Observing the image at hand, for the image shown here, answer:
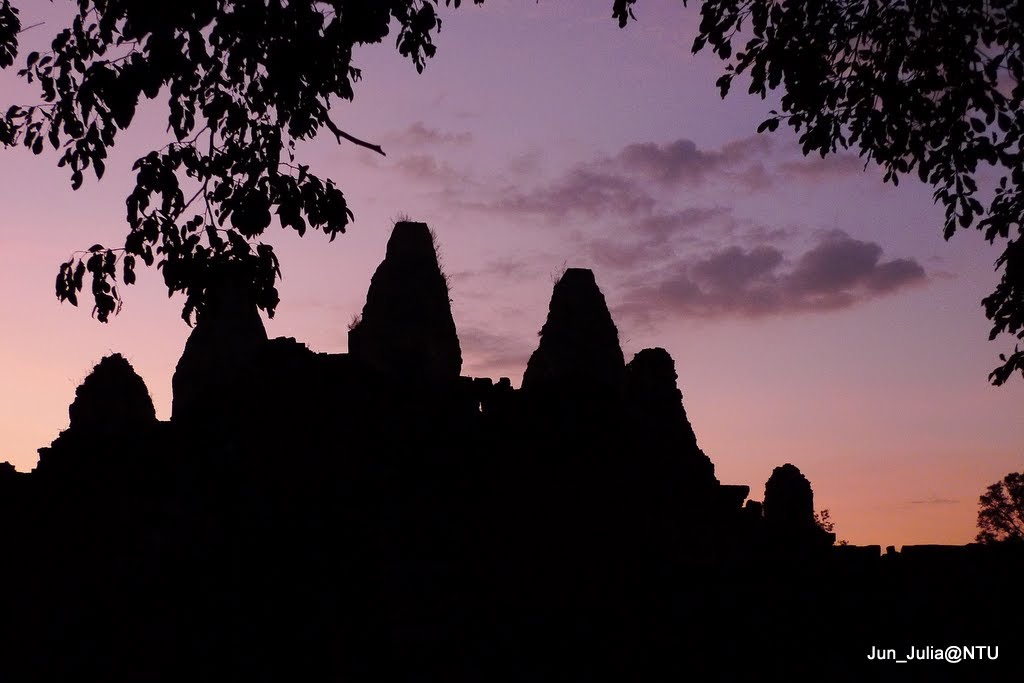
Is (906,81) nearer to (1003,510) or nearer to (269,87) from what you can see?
(269,87)

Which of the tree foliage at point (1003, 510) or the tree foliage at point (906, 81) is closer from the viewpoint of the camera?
the tree foliage at point (906, 81)

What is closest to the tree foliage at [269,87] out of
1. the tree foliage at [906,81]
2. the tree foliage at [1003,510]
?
the tree foliage at [906,81]

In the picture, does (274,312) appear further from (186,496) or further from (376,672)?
Result: (186,496)

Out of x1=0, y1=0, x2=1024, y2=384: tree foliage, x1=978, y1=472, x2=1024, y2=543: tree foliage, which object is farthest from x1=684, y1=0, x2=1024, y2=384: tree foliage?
x1=978, y1=472, x2=1024, y2=543: tree foliage

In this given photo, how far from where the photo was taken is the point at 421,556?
1645 cm

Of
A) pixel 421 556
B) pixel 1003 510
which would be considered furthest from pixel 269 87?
pixel 1003 510

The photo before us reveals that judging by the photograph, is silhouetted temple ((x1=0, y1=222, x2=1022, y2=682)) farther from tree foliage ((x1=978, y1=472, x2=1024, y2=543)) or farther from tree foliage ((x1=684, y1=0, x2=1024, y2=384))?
tree foliage ((x1=978, y1=472, x2=1024, y2=543))

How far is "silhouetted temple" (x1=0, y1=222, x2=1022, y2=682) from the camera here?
1547cm

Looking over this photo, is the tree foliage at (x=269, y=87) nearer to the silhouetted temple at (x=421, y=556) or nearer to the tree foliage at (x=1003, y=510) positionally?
the silhouetted temple at (x=421, y=556)

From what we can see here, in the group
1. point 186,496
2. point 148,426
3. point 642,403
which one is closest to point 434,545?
point 186,496

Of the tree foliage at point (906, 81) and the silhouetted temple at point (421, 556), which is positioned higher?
the tree foliage at point (906, 81)

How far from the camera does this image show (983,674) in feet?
51.9

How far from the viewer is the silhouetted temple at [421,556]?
15469 millimetres

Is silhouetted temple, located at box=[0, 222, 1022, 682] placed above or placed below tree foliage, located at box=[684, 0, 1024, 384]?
below
